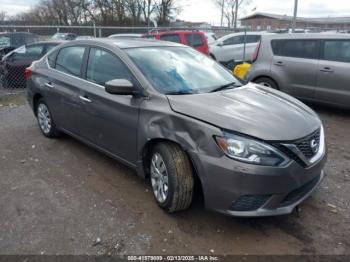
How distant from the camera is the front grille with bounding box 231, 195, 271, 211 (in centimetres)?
257

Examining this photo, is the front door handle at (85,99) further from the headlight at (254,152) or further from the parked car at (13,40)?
the parked car at (13,40)

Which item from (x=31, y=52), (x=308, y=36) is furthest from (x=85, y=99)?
(x=31, y=52)

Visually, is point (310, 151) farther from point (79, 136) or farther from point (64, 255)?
point (79, 136)

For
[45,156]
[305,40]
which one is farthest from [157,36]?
[45,156]

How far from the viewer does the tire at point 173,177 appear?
2.81 m

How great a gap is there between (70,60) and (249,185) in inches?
123

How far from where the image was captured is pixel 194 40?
11.8 m

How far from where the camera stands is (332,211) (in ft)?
10.4

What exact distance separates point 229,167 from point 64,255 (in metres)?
1.50

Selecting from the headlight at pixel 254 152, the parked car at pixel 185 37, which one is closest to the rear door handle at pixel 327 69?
the headlight at pixel 254 152

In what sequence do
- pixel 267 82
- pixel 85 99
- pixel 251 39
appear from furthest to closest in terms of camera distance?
pixel 251 39
pixel 267 82
pixel 85 99

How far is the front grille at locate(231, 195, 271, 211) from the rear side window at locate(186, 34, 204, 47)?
979cm

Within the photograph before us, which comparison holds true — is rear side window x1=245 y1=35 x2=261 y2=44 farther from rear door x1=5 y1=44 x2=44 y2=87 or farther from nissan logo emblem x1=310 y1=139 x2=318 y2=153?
nissan logo emblem x1=310 y1=139 x2=318 y2=153

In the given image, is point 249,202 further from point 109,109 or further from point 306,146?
point 109,109
